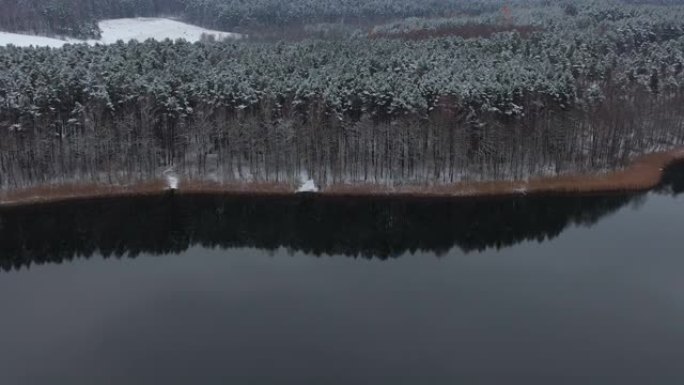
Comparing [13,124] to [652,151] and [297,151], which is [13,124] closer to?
[297,151]

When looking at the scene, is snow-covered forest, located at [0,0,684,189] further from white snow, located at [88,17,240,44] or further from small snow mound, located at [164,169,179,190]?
white snow, located at [88,17,240,44]

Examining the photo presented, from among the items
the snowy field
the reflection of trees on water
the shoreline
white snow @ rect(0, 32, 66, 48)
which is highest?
the snowy field

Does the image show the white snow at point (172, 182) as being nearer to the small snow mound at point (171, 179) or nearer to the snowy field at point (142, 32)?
the small snow mound at point (171, 179)

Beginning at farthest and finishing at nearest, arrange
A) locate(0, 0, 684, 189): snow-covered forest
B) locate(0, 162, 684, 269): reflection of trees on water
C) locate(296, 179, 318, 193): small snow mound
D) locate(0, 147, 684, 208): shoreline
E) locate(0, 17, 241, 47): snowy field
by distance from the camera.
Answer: locate(0, 17, 241, 47): snowy field
locate(296, 179, 318, 193): small snow mound
locate(0, 0, 684, 189): snow-covered forest
locate(0, 147, 684, 208): shoreline
locate(0, 162, 684, 269): reflection of trees on water

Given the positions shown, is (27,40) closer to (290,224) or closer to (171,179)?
(171,179)

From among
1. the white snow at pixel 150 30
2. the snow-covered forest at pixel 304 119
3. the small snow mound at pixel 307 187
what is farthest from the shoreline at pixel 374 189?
the white snow at pixel 150 30

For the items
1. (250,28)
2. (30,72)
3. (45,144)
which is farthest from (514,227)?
(250,28)

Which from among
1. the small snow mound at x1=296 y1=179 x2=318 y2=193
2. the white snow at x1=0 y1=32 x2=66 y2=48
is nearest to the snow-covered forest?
the small snow mound at x1=296 y1=179 x2=318 y2=193
